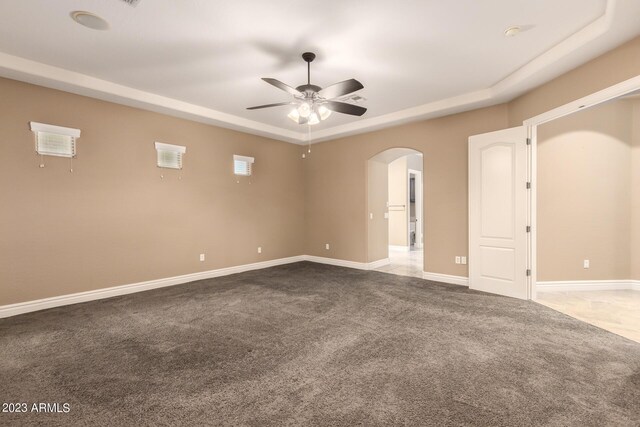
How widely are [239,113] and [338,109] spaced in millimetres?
2655

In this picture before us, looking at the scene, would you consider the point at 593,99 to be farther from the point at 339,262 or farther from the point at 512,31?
the point at 339,262

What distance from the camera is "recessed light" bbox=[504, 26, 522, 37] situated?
114 inches

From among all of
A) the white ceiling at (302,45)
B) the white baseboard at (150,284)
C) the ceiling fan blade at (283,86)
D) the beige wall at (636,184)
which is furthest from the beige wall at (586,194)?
the ceiling fan blade at (283,86)

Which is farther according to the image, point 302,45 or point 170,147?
point 170,147

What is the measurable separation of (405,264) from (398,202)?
112 inches

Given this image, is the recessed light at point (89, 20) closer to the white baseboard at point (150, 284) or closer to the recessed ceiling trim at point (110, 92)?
the recessed ceiling trim at point (110, 92)

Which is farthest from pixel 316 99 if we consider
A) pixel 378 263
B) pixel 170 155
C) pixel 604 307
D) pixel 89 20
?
pixel 604 307

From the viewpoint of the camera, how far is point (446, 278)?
5078 millimetres

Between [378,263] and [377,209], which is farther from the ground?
[377,209]

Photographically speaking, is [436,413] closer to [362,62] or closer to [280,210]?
[362,62]

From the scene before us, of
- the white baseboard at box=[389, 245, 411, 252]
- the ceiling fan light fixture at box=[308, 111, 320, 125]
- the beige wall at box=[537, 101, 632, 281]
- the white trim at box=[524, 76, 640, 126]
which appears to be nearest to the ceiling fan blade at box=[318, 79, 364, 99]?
→ the ceiling fan light fixture at box=[308, 111, 320, 125]

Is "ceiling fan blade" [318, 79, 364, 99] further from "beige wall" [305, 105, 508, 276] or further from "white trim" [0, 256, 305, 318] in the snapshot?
"white trim" [0, 256, 305, 318]

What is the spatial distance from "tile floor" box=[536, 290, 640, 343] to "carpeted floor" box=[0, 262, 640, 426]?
236mm

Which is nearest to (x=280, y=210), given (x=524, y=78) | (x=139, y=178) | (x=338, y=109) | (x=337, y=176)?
(x=337, y=176)
